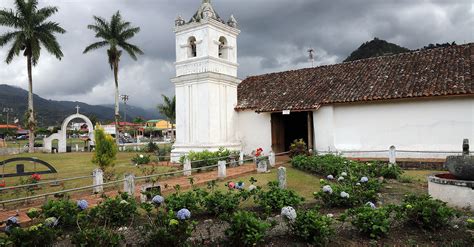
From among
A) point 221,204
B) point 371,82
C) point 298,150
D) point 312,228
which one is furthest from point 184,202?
point 371,82

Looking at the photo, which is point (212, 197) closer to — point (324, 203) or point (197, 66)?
point (324, 203)

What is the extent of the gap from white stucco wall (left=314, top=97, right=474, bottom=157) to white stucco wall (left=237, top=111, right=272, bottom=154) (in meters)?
2.76

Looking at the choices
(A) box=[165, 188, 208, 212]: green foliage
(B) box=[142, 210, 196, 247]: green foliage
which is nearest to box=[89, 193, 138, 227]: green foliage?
(A) box=[165, 188, 208, 212]: green foliage

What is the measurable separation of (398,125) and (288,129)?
7864 millimetres

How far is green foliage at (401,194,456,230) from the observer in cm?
557

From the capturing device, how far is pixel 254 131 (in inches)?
760

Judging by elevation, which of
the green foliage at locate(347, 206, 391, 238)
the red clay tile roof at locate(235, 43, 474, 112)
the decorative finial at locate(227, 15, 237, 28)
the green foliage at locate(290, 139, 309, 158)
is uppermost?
the decorative finial at locate(227, 15, 237, 28)

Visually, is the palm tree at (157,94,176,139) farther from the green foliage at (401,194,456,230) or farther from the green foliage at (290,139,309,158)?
→ the green foliage at (401,194,456,230)

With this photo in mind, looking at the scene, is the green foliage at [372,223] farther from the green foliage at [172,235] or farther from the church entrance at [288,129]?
the church entrance at [288,129]

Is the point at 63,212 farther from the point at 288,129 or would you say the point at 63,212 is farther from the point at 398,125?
the point at 288,129

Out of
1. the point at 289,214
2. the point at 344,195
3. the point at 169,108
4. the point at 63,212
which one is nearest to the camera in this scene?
the point at 289,214

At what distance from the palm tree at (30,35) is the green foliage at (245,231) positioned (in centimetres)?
3130

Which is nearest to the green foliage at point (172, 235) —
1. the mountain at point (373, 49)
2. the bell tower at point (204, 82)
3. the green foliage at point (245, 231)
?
the green foliage at point (245, 231)

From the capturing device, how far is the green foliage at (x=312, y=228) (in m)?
4.96
